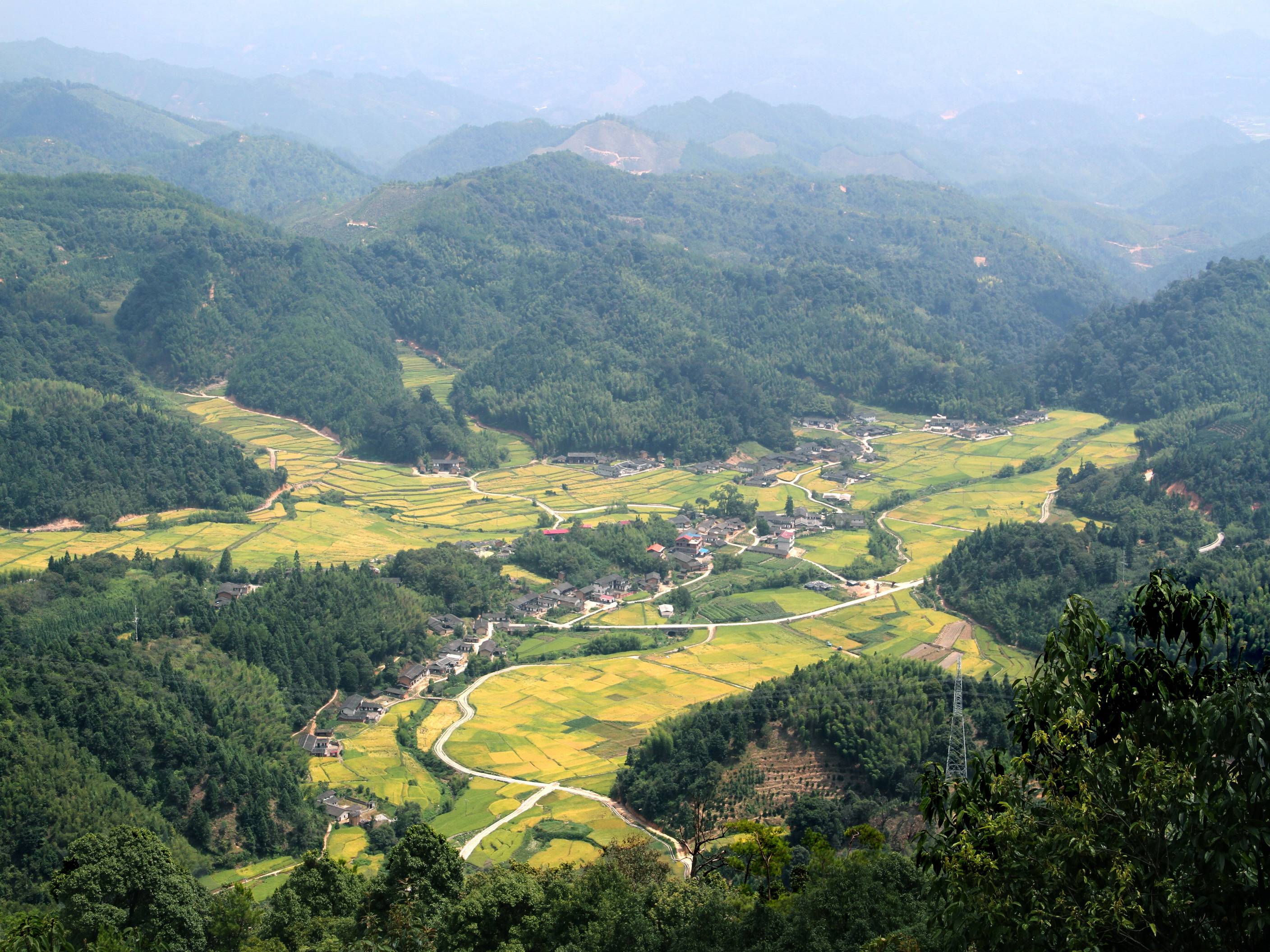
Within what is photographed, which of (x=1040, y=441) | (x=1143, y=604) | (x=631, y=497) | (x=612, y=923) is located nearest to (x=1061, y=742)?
(x=1143, y=604)

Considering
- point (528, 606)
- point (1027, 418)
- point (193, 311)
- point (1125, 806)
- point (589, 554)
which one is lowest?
point (528, 606)

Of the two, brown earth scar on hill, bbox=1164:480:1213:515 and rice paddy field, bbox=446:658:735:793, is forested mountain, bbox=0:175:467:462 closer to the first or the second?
rice paddy field, bbox=446:658:735:793

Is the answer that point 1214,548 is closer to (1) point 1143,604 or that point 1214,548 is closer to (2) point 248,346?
(1) point 1143,604

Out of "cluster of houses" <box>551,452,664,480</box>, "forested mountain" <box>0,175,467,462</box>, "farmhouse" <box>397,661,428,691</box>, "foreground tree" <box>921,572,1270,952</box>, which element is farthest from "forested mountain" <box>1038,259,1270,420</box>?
"foreground tree" <box>921,572,1270,952</box>

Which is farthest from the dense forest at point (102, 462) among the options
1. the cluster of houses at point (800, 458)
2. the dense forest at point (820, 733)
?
the dense forest at point (820, 733)

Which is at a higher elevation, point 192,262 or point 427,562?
point 192,262

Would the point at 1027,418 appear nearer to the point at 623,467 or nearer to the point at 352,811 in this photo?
the point at 623,467

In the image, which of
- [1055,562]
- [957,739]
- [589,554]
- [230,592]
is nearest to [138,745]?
[230,592]
